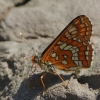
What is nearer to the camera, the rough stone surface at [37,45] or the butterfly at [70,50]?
the rough stone surface at [37,45]

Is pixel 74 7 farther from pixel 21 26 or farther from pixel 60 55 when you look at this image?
pixel 60 55

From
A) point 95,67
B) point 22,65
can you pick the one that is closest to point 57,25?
point 22,65

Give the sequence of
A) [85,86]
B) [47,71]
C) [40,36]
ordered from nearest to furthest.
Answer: [85,86]
[47,71]
[40,36]

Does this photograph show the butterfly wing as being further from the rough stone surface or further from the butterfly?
the rough stone surface

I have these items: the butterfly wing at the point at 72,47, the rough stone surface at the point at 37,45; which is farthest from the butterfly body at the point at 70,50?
the rough stone surface at the point at 37,45

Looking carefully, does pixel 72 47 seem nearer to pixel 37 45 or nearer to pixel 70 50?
pixel 70 50

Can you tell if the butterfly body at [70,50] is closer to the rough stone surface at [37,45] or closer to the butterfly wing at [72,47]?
the butterfly wing at [72,47]
